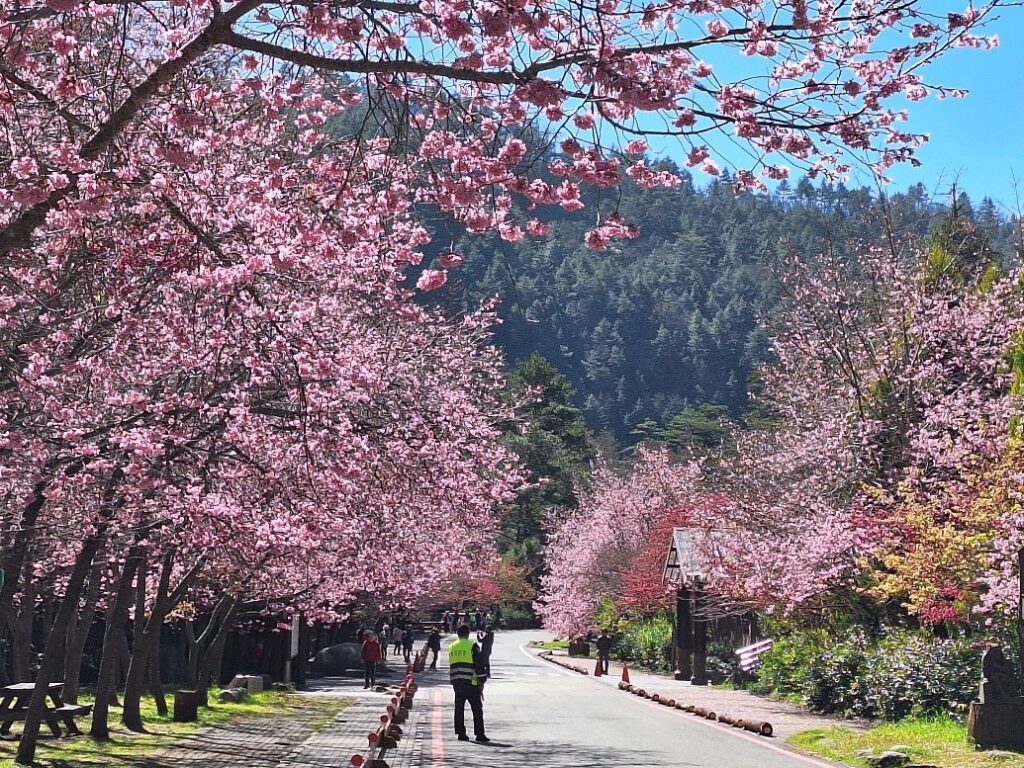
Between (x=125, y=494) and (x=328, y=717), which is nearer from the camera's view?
(x=125, y=494)

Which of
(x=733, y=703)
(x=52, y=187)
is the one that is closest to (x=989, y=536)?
(x=733, y=703)

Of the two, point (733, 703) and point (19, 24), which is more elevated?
point (19, 24)

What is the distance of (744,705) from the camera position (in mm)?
26906

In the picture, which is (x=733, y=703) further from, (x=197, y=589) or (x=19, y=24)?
(x=19, y=24)

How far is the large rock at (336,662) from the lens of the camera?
42500 millimetres

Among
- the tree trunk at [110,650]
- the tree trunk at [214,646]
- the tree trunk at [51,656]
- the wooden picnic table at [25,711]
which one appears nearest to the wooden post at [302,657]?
the tree trunk at [214,646]

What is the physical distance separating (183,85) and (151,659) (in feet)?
58.2

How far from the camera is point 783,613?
95.6 feet

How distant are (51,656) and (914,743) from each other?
1115 cm

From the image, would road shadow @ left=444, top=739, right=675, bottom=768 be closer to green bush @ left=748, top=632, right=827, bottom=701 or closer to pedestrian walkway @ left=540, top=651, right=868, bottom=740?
pedestrian walkway @ left=540, top=651, right=868, bottom=740

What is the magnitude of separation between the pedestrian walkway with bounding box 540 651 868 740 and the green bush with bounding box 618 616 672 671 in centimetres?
563

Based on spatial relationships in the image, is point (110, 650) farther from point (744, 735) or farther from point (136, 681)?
point (744, 735)

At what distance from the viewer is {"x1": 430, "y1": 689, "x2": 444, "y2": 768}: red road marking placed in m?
15.8

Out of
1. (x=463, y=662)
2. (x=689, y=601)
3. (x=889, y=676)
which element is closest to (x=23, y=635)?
(x=463, y=662)
